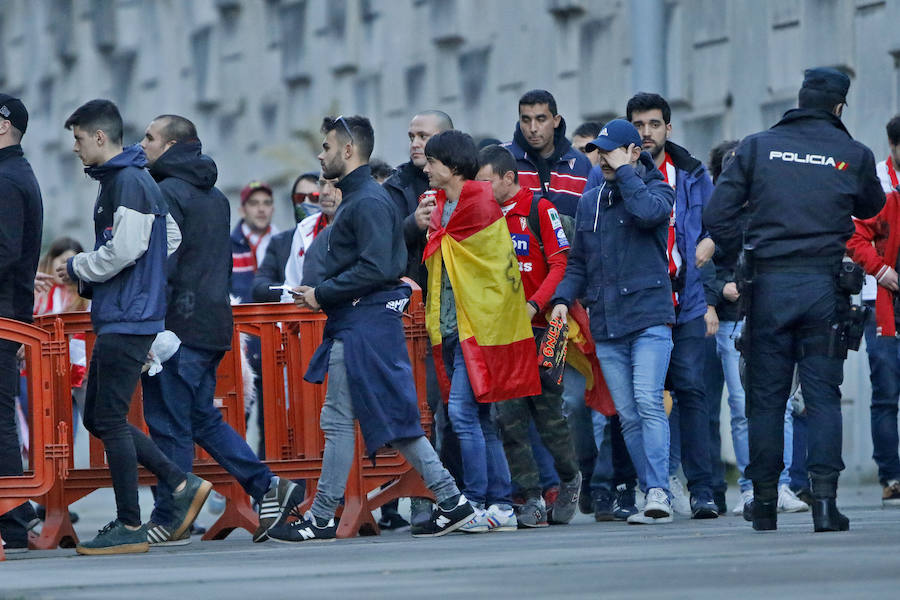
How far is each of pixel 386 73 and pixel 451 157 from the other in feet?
44.9

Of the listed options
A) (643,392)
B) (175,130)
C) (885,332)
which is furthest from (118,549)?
(885,332)

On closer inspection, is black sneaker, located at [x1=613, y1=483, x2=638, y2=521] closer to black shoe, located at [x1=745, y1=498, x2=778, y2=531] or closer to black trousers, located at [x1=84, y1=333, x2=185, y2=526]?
black shoe, located at [x1=745, y1=498, x2=778, y2=531]

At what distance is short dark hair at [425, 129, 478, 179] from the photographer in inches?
384

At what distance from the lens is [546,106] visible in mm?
10852

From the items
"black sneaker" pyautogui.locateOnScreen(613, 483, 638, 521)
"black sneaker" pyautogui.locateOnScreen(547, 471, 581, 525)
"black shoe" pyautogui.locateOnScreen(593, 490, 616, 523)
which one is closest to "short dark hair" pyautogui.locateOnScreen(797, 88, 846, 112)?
"black sneaker" pyautogui.locateOnScreen(547, 471, 581, 525)

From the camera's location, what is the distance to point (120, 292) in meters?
9.12

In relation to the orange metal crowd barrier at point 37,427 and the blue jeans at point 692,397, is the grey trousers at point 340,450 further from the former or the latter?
the blue jeans at point 692,397

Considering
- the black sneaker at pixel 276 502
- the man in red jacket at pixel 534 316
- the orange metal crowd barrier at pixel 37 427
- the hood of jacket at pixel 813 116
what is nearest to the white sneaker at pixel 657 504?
the man in red jacket at pixel 534 316

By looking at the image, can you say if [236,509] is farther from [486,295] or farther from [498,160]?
[498,160]

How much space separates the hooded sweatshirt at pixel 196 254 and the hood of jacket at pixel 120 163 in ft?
1.55

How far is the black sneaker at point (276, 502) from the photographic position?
950cm

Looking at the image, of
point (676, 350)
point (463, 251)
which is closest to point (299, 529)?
point (463, 251)

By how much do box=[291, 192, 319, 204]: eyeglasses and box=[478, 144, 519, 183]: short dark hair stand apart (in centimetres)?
305

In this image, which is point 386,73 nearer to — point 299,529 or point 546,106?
point 546,106
